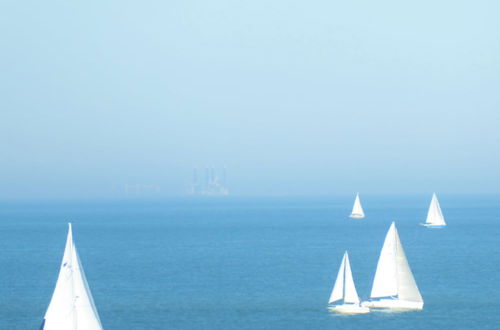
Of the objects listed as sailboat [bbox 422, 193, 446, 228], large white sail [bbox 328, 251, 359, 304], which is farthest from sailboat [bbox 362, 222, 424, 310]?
sailboat [bbox 422, 193, 446, 228]

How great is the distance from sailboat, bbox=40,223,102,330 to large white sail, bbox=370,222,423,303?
28538 millimetres

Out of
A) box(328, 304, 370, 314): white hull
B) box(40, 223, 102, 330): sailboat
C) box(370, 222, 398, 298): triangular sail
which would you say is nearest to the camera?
box(40, 223, 102, 330): sailboat

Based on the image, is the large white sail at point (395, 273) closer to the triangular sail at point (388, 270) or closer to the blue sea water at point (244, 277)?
the triangular sail at point (388, 270)

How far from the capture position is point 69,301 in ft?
139

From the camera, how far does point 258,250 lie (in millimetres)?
122812

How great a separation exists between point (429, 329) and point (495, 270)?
3828 centimetres

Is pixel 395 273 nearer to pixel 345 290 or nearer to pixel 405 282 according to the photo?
pixel 405 282

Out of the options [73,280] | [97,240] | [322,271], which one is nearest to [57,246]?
[97,240]

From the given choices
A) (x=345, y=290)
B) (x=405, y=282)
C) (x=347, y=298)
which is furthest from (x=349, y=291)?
(x=405, y=282)

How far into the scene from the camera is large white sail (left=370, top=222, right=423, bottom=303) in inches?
2596

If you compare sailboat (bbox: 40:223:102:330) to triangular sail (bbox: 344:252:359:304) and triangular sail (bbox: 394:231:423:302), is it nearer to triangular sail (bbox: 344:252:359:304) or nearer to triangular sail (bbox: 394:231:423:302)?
triangular sail (bbox: 344:252:359:304)

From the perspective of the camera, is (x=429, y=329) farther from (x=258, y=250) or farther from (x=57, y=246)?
(x=57, y=246)

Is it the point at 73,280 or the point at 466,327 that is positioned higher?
the point at 73,280

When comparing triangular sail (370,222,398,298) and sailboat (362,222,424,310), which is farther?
triangular sail (370,222,398,298)
